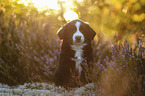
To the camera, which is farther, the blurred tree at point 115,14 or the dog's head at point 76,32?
the blurred tree at point 115,14

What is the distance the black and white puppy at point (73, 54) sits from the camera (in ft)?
12.0

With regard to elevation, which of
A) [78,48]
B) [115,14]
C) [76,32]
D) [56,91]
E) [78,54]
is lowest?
[56,91]

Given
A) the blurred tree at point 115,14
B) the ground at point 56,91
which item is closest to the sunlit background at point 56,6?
the blurred tree at point 115,14

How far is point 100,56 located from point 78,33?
1104 millimetres

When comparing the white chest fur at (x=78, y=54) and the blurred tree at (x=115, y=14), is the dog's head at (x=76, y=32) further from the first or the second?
the blurred tree at (x=115, y=14)

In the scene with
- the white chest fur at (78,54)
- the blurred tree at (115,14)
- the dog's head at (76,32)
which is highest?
the blurred tree at (115,14)

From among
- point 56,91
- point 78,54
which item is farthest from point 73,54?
point 56,91

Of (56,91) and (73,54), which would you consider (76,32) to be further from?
(56,91)

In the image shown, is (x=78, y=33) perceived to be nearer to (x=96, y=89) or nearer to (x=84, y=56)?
(x=84, y=56)

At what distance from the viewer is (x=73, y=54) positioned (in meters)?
3.71

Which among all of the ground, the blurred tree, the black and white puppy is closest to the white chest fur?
the black and white puppy

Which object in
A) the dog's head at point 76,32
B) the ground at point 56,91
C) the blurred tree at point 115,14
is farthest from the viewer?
the blurred tree at point 115,14

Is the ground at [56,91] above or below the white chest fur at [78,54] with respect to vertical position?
below

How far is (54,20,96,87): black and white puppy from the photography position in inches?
145
